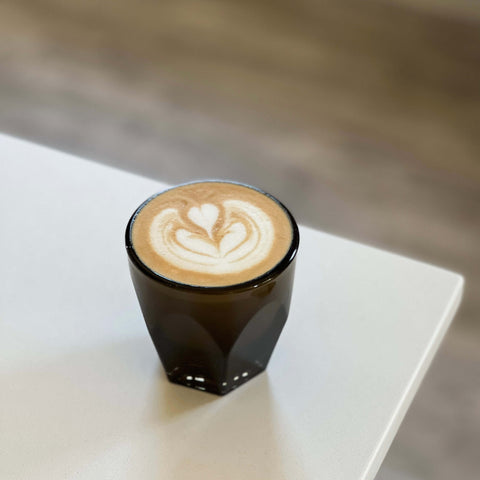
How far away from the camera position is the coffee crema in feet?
1.95

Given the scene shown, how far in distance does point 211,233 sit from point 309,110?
4.17ft

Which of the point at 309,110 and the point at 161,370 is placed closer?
the point at 161,370

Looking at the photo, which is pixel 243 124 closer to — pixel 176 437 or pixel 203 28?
pixel 203 28

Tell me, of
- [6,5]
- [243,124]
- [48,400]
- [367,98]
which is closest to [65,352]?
[48,400]

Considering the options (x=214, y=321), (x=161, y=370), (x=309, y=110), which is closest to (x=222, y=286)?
(x=214, y=321)

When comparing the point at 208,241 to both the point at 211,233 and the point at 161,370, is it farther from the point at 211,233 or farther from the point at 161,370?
the point at 161,370

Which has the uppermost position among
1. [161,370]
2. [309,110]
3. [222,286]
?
[222,286]

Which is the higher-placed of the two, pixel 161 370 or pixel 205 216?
pixel 205 216

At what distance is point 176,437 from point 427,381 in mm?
748

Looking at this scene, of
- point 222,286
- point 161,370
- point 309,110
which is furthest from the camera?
point 309,110

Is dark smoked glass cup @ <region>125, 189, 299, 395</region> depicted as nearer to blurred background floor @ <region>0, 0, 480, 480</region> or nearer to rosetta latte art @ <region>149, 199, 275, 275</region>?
rosetta latte art @ <region>149, 199, 275, 275</region>

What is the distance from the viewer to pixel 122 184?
0.88 meters

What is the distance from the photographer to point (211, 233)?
627mm

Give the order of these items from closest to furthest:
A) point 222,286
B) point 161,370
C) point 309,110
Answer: point 222,286
point 161,370
point 309,110
